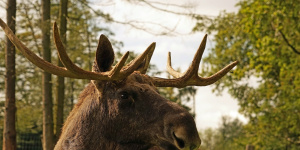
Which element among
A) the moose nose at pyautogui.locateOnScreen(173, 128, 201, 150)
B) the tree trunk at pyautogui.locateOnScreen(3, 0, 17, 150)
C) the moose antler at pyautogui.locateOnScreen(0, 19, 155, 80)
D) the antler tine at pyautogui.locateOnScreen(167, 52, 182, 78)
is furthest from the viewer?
the tree trunk at pyautogui.locateOnScreen(3, 0, 17, 150)

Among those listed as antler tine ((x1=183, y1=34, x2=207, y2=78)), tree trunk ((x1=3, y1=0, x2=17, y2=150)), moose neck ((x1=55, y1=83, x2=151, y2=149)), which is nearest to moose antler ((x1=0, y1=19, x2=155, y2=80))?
moose neck ((x1=55, y1=83, x2=151, y2=149))

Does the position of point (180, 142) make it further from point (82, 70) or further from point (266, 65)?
point (266, 65)

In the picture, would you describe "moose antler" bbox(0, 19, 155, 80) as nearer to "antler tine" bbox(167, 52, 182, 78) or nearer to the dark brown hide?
the dark brown hide

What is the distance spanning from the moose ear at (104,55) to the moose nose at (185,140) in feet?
3.52

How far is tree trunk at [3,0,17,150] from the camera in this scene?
9.28 metres

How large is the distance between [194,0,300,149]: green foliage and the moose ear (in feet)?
25.4

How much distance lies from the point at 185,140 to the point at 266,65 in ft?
50.6

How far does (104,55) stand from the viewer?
177 inches

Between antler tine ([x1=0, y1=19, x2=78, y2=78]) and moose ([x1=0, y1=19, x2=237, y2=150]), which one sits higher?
antler tine ([x1=0, y1=19, x2=78, y2=78])

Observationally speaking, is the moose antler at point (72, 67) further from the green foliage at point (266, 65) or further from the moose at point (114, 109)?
the green foliage at point (266, 65)

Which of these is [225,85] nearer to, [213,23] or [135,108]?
[213,23]

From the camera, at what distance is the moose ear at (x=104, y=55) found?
440cm

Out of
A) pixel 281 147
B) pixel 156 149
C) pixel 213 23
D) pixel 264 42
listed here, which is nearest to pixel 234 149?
pixel 281 147

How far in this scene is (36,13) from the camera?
418 inches
